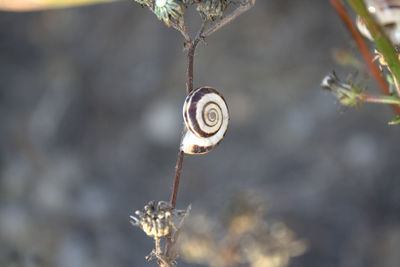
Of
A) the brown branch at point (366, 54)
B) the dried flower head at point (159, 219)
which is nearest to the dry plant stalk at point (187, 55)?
the dried flower head at point (159, 219)

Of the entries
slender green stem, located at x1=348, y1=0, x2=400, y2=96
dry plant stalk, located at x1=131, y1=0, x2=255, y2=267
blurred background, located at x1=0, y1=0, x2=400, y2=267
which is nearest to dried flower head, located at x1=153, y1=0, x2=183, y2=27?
dry plant stalk, located at x1=131, y1=0, x2=255, y2=267

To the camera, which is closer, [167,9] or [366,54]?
[167,9]

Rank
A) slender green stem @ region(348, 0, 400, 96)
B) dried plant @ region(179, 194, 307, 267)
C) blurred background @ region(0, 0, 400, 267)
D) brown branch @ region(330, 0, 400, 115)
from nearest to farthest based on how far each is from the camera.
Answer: slender green stem @ region(348, 0, 400, 96)
brown branch @ region(330, 0, 400, 115)
dried plant @ region(179, 194, 307, 267)
blurred background @ region(0, 0, 400, 267)

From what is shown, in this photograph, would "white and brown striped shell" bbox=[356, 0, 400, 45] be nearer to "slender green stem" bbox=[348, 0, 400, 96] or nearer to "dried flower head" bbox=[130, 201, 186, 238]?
"slender green stem" bbox=[348, 0, 400, 96]

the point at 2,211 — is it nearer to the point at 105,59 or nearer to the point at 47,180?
the point at 47,180

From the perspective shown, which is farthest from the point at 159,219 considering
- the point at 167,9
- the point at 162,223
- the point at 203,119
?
the point at 167,9

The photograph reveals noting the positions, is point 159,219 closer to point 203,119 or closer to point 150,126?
point 203,119

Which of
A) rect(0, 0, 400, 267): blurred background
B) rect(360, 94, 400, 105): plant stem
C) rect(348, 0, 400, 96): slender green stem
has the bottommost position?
rect(348, 0, 400, 96): slender green stem
